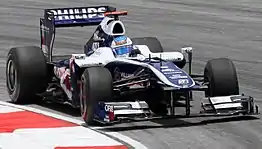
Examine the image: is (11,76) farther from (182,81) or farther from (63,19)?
Answer: (182,81)

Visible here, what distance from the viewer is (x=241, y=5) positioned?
95.3 ft

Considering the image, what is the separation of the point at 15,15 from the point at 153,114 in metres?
13.8

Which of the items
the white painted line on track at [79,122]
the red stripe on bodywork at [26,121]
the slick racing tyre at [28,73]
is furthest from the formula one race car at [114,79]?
the red stripe on bodywork at [26,121]

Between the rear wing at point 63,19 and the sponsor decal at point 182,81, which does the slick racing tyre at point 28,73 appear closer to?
the rear wing at point 63,19

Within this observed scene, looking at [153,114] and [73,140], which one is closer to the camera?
[73,140]

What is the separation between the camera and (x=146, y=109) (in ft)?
39.8

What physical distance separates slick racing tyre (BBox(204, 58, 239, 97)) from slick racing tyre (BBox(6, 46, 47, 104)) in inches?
102

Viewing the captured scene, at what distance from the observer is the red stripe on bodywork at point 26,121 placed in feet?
39.8

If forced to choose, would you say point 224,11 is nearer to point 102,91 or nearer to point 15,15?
point 15,15

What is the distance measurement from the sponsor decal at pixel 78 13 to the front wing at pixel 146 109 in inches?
120

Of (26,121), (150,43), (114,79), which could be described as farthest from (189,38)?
(26,121)

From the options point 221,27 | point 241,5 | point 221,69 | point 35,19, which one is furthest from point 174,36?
point 221,69

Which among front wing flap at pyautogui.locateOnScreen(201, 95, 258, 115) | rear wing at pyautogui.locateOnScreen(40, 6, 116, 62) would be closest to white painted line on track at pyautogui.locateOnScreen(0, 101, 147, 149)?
rear wing at pyautogui.locateOnScreen(40, 6, 116, 62)

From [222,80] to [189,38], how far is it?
9.17 m
